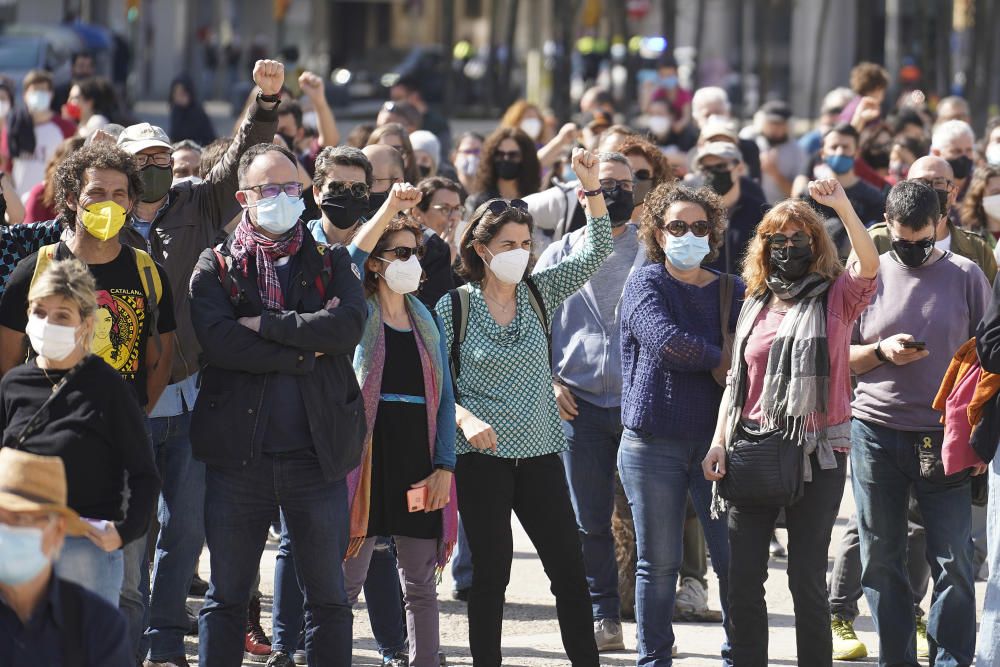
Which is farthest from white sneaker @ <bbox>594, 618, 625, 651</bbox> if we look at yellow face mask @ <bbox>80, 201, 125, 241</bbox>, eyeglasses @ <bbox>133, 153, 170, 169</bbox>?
yellow face mask @ <bbox>80, 201, 125, 241</bbox>

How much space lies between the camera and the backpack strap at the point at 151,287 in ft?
20.9

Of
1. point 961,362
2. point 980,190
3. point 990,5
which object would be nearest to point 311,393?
point 961,362

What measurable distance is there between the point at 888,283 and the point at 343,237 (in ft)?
7.20

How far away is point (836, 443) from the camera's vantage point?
21.9ft

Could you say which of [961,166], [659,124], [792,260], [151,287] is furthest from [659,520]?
[659,124]

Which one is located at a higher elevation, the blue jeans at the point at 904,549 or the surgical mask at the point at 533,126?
the surgical mask at the point at 533,126

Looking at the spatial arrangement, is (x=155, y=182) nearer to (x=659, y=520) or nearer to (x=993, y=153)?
(x=659, y=520)

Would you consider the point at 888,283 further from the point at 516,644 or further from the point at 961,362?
the point at 516,644

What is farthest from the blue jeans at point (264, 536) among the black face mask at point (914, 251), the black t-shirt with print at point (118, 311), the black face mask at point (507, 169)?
the black face mask at point (507, 169)

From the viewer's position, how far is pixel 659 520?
23.1 ft

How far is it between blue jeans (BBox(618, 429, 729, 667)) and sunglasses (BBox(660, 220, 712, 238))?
808 millimetres

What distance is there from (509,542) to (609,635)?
119 cm

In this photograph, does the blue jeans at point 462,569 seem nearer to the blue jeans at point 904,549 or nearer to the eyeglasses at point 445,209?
the eyeglasses at point 445,209

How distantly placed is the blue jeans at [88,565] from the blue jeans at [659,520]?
2.34 meters
